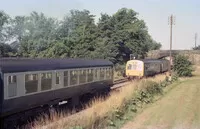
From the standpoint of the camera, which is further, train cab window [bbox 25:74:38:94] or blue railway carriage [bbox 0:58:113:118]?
train cab window [bbox 25:74:38:94]

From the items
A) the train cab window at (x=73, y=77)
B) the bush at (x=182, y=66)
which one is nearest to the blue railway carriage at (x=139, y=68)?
the bush at (x=182, y=66)

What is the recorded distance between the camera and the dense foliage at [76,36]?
50750 millimetres

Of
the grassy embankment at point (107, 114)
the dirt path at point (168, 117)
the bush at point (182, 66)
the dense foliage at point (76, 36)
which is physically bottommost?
the dirt path at point (168, 117)

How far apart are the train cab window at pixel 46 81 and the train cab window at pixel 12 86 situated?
2420 mm

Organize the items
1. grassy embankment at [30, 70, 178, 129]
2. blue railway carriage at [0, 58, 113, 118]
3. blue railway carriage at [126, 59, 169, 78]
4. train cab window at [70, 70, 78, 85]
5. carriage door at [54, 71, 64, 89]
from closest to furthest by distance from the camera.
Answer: grassy embankment at [30, 70, 178, 129] → blue railway carriage at [0, 58, 113, 118] → carriage door at [54, 71, 64, 89] → train cab window at [70, 70, 78, 85] → blue railway carriage at [126, 59, 169, 78]

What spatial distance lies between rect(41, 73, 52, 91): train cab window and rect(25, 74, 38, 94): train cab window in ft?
2.10

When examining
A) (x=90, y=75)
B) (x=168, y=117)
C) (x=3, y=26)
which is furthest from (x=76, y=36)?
(x=168, y=117)

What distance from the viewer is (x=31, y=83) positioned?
15.5 meters

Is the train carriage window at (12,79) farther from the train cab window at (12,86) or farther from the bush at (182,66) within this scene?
the bush at (182,66)

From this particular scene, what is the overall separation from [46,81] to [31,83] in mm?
1503

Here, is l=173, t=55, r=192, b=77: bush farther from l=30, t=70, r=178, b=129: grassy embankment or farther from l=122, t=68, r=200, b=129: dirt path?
l=122, t=68, r=200, b=129: dirt path

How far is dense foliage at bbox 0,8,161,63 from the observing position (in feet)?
167

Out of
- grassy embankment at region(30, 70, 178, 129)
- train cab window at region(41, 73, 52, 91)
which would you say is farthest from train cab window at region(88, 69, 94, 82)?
train cab window at region(41, 73, 52, 91)

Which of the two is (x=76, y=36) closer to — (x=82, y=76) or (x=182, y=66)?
(x=182, y=66)
